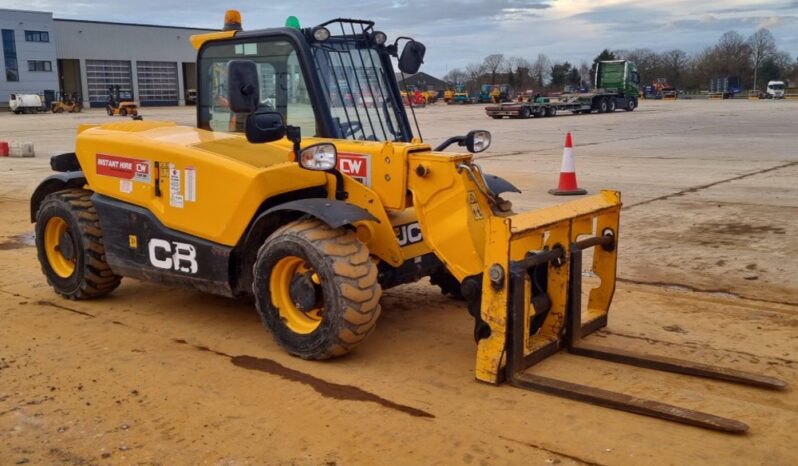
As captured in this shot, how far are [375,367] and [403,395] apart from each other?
51cm

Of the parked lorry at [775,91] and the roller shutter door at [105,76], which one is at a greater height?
the roller shutter door at [105,76]

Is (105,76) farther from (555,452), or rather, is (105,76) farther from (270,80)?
(555,452)

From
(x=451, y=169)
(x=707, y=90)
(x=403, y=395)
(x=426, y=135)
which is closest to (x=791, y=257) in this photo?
(x=451, y=169)

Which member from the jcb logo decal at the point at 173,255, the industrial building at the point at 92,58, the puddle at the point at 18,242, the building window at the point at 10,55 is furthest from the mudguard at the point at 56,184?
the building window at the point at 10,55

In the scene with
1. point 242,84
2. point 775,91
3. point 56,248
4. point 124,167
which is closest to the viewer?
point 242,84

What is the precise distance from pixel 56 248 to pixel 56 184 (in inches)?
22.3

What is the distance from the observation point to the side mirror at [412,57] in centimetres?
576

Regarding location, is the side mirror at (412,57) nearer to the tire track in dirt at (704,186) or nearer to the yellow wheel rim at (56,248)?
the yellow wheel rim at (56,248)

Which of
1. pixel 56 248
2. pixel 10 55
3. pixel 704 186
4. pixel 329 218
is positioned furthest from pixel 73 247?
pixel 10 55

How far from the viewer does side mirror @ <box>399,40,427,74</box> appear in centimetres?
576

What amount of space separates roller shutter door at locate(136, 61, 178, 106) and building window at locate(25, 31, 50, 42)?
806 cm

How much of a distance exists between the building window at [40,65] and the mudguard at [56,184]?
67719 millimetres

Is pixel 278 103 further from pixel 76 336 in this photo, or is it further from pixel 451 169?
pixel 76 336

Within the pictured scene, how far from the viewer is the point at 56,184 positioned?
22.5ft
